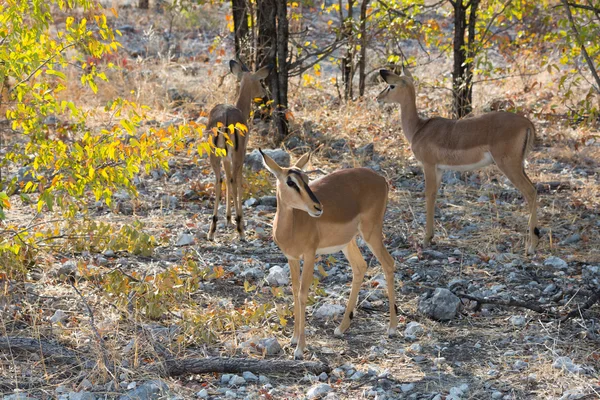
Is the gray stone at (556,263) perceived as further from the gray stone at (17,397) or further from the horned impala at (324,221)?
the gray stone at (17,397)

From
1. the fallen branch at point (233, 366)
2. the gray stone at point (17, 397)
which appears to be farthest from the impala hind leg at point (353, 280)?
the gray stone at point (17, 397)

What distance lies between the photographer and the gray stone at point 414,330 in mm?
6004

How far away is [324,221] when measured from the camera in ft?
18.7

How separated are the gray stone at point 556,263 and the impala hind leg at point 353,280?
223 centimetres

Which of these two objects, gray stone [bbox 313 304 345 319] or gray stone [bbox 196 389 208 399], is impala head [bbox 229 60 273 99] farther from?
gray stone [bbox 196 389 208 399]

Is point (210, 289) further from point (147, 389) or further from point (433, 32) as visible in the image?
point (433, 32)

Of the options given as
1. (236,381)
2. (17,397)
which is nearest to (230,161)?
(236,381)

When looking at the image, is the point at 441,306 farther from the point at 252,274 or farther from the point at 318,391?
the point at 252,274

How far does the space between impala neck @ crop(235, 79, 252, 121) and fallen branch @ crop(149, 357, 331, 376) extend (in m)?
4.59

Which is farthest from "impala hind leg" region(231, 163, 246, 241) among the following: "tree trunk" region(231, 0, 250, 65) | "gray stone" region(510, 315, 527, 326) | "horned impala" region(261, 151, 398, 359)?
"tree trunk" region(231, 0, 250, 65)

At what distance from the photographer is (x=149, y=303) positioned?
5910 millimetres

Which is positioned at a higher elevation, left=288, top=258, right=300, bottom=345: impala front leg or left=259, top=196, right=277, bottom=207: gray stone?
left=288, top=258, right=300, bottom=345: impala front leg

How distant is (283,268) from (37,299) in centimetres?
211

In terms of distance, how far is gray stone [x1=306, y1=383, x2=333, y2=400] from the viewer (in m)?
4.96
